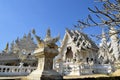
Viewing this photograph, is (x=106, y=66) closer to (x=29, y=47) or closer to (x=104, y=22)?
(x=104, y=22)

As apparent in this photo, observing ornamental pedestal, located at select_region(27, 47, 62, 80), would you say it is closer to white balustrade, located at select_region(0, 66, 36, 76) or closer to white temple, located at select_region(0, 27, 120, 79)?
white balustrade, located at select_region(0, 66, 36, 76)

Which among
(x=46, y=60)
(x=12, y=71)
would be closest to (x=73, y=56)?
(x=12, y=71)

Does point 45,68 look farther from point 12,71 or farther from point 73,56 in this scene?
point 73,56

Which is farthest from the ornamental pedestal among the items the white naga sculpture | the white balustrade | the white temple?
the white temple

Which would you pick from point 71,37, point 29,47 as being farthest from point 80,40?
point 29,47

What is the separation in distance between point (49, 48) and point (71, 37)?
23.1m

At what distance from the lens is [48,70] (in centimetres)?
707

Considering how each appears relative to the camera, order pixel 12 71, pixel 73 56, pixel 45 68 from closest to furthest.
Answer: pixel 45 68, pixel 12 71, pixel 73 56

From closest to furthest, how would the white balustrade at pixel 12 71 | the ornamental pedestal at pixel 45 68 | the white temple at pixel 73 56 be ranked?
1. the ornamental pedestal at pixel 45 68
2. the white balustrade at pixel 12 71
3. the white temple at pixel 73 56

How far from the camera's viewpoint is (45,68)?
709 centimetres

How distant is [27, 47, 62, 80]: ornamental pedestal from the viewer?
21.9 ft

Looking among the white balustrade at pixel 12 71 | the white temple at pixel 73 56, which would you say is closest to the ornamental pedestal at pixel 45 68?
the white balustrade at pixel 12 71

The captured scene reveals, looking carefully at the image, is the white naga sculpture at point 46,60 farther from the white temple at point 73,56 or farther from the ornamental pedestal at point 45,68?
the white temple at point 73,56

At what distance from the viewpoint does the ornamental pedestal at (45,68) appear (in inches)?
262
